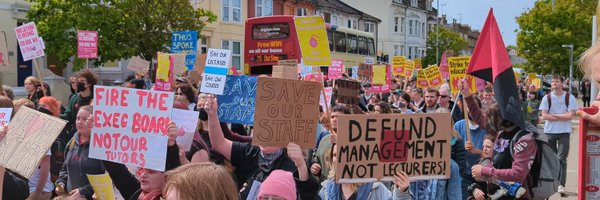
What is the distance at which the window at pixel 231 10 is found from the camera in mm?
37494

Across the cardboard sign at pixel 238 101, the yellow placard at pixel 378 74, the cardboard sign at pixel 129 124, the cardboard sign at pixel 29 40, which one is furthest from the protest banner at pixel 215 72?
the yellow placard at pixel 378 74

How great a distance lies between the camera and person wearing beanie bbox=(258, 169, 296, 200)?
4.07 metres

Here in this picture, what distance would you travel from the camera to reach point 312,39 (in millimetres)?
10398

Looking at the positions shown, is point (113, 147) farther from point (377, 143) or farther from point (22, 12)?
point (22, 12)

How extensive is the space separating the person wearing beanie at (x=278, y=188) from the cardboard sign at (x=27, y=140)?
1.30 metres

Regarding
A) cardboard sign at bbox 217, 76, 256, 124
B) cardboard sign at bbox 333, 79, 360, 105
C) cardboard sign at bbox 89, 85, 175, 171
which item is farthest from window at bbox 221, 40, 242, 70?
cardboard sign at bbox 89, 85, 175, 171

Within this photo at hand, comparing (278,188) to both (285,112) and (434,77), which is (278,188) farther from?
(434,77)

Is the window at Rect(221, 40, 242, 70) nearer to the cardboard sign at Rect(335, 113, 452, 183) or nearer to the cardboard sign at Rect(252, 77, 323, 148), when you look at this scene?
the cardboard sign at Rect(252, 77, 323, 148)

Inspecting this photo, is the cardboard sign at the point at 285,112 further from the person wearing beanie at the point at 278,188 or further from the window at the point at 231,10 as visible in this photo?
the window at the point at 231,10

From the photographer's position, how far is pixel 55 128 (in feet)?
14.2

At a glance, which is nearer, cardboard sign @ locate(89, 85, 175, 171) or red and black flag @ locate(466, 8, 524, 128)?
cardboard sign @ locate(89, 85, 175, 171)

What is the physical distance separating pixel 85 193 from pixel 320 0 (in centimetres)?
4794

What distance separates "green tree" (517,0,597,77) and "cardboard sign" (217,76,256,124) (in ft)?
134

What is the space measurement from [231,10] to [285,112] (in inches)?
1308
